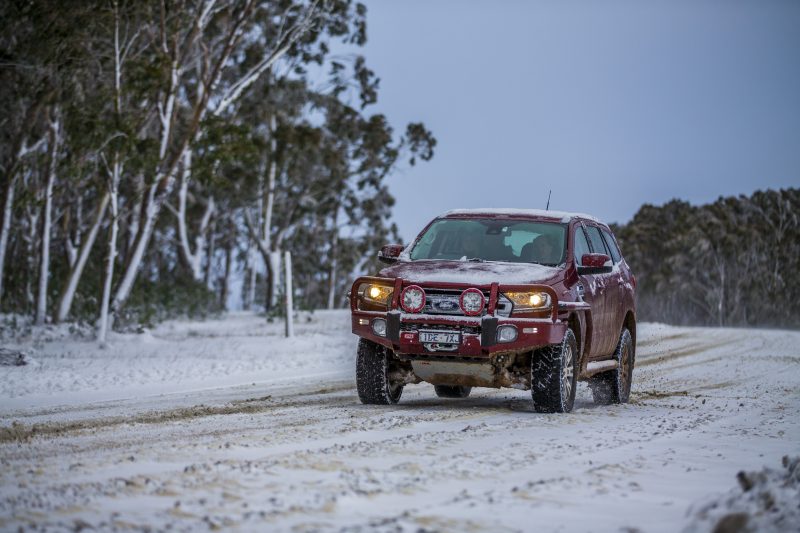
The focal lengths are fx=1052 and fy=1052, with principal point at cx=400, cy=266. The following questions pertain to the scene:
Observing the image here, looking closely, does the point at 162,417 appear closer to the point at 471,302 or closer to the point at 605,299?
the point at 471,302

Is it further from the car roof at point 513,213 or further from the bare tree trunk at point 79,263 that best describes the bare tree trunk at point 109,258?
the car roof at point 513,213

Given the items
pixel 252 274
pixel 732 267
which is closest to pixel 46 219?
pixel 252 274

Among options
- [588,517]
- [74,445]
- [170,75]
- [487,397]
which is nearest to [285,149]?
[170,75]

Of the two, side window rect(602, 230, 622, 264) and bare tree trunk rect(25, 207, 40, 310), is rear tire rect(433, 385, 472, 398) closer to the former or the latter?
side window rect(602, 230, 622, 264)

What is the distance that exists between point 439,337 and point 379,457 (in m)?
2.97

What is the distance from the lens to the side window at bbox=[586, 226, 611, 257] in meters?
11.1

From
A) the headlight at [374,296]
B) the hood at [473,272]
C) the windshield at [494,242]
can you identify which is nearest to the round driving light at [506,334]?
the hood at [473,272]

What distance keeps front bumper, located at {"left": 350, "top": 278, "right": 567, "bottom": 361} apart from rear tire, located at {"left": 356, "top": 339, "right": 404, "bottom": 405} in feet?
1.15

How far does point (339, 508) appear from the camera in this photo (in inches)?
181

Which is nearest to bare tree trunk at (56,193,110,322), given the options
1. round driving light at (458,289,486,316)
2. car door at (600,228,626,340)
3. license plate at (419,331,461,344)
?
car door at (600,228,626,340)

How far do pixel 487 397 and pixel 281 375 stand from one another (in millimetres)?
4819

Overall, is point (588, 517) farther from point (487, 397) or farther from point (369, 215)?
point (369, 215)

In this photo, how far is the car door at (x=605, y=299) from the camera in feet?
34.3

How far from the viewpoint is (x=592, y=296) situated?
33.2 feet
